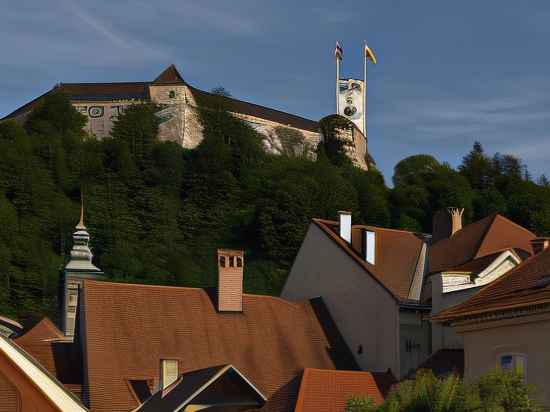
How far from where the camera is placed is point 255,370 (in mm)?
33875

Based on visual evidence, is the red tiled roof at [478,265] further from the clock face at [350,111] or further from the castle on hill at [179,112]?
the clock face at [350,111]

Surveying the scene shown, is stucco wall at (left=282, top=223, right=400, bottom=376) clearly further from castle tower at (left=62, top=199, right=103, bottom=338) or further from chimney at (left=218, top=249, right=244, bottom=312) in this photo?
castle tower at (left=62, top=199, right=103, bottom=338)

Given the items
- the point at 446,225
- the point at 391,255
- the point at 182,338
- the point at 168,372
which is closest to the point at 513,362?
the point at 168,372

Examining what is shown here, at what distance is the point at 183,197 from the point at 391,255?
72.8 metres

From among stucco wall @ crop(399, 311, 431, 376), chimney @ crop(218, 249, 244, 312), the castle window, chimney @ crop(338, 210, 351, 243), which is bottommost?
the castle window

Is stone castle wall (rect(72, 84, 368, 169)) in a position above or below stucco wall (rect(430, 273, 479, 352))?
above

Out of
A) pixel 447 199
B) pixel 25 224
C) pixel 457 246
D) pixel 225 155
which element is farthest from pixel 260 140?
pixel 457 246

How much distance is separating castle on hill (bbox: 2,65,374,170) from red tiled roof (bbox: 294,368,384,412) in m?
95.0

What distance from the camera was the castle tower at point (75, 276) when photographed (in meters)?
55.2

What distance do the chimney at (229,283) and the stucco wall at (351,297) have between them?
363cm

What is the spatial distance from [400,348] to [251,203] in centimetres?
7169

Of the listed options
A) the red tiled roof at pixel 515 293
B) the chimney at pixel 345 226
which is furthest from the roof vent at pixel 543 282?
the chimney at pixel 345 226

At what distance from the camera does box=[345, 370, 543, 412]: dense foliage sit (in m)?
15.5

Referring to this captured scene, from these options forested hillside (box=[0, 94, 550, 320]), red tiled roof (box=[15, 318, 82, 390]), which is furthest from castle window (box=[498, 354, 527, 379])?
forested hillside (box=[0, 94, 550, 320])
